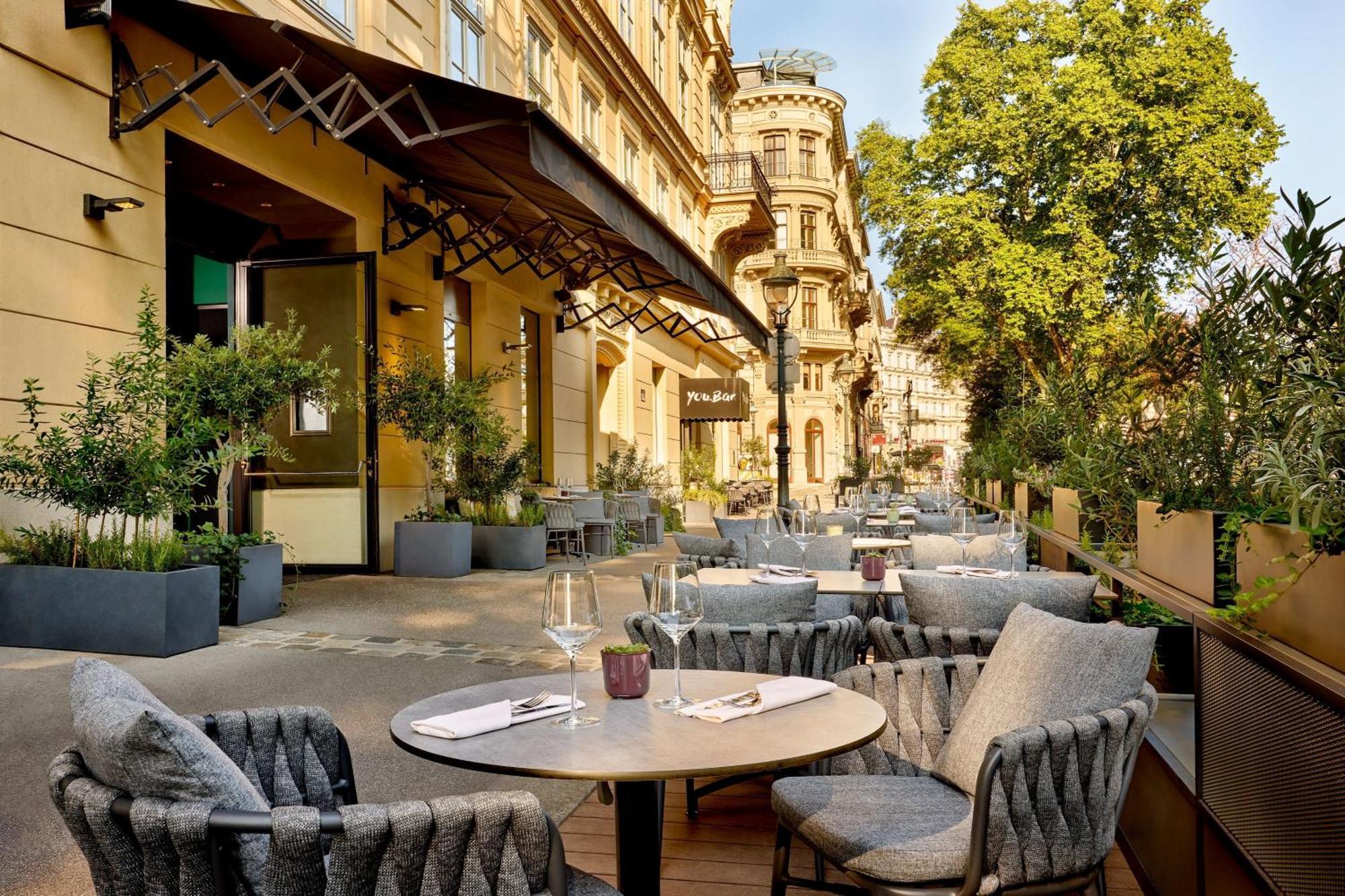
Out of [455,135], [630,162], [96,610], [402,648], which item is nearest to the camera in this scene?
[96,610]

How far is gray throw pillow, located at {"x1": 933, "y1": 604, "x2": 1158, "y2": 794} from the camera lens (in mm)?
2432

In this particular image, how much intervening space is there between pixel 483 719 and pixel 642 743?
15.0 inches

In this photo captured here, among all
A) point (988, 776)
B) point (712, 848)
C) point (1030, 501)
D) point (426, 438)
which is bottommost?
point (712, 848)

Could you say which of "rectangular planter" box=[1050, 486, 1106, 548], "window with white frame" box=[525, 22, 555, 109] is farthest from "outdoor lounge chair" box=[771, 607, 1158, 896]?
"window with white frame" box=[525, 22, 555, 109]

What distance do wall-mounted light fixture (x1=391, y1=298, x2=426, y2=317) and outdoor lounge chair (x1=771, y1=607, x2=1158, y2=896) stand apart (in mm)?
9334

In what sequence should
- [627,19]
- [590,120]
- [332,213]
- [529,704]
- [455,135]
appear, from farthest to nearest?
[627,19]
[590,120]
[332,213]
[455,135]
[529,704]

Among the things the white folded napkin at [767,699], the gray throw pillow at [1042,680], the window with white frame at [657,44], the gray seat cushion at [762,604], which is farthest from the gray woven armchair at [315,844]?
the window with white frame at [657,44]

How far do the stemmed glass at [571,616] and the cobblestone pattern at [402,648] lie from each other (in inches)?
150

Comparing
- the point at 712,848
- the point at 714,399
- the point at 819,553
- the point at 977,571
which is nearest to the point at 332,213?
the point at 819,553

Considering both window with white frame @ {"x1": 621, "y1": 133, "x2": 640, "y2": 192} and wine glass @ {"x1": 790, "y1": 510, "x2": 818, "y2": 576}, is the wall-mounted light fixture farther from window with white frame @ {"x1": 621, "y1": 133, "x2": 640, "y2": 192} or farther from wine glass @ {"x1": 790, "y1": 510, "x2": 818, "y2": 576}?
window with white frame @ {"x1": 621, "y1": 133, "x2": 640, "y2": 192}

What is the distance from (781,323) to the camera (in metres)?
12.1

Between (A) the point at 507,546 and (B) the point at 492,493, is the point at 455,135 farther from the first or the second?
(A) the point at 507,546

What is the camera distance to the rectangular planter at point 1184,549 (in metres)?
3.02

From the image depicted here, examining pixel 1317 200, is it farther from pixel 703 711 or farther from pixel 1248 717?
pixel 703 711
